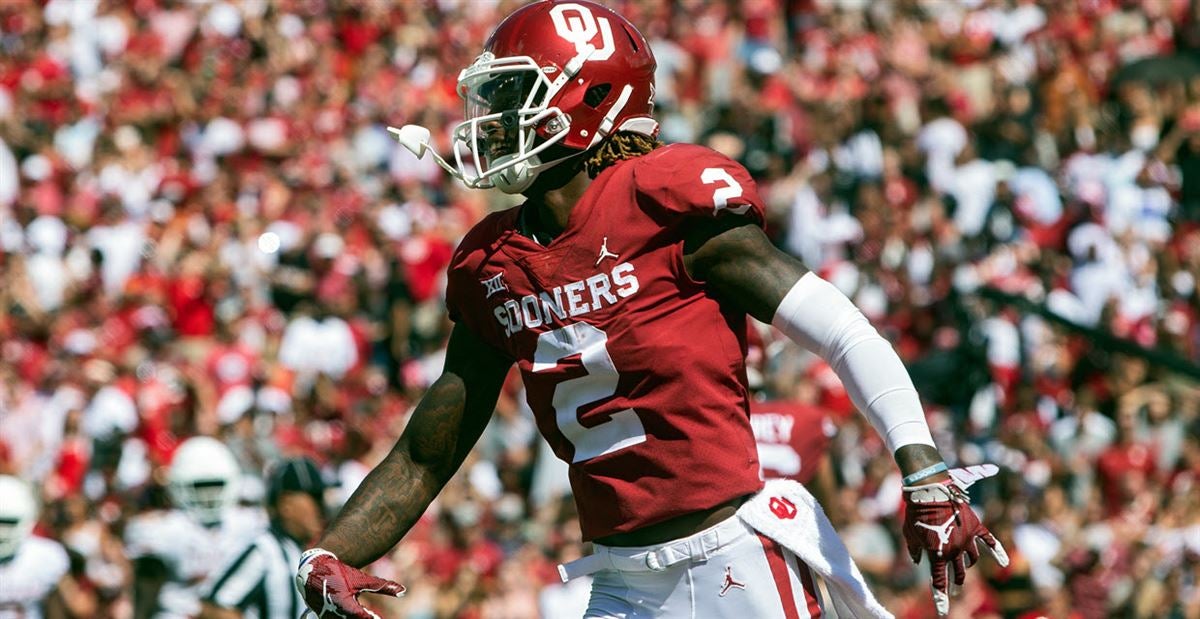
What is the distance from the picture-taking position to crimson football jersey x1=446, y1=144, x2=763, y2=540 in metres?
3.91

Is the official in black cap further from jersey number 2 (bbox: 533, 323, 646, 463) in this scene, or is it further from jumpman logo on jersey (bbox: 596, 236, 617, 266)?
jumpman logo on jersey (bbox: 596, 236, 617, 266)

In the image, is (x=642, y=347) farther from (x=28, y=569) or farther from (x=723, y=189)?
(x=28, y=569)

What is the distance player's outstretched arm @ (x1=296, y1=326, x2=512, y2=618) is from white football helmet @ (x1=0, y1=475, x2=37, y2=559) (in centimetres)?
448

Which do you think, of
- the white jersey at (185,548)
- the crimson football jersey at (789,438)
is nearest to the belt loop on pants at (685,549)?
the crimson football jersey at (789,438)

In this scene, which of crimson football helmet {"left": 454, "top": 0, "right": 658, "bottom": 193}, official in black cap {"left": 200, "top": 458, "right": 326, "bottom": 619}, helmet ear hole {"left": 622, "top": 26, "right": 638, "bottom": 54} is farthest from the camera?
official in black cap {"left": 200, "top": 458, "right": 326, "bottom": 619}

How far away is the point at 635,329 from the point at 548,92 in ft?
1.80

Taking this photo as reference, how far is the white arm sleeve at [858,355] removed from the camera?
12.1 ft

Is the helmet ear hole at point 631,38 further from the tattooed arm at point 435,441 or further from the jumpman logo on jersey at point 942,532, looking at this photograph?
the jumpman logo on jersey at point 942,532

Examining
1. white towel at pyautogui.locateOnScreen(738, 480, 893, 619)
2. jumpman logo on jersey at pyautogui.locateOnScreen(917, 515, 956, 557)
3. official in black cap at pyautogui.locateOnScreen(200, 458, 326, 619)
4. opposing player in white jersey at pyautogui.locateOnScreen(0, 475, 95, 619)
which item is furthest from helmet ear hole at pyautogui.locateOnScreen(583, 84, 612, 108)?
opposing player in white jersey at pyautogui.locateOnScreen(0, 475, 95, 619)

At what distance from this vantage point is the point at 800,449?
632cm

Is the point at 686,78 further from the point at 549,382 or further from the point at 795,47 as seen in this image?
the point at 549,382

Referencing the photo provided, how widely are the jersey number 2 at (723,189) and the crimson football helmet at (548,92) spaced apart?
398mm

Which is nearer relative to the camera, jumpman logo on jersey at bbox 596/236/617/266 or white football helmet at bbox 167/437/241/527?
jumpman logo on jersey at bbox 596/236/617/266

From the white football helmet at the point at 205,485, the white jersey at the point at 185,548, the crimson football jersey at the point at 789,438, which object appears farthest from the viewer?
the white football helmet at the point at 205,485
